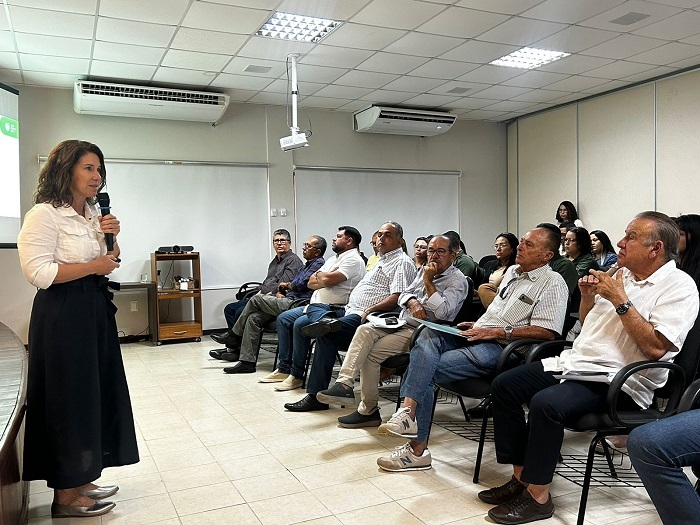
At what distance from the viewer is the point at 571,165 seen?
313 inches

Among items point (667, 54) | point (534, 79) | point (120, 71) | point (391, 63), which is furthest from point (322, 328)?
point (667, 54)

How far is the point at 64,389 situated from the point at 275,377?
2.71 meters

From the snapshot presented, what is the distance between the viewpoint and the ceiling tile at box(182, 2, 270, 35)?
4594mm

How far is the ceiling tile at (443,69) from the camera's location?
612cm

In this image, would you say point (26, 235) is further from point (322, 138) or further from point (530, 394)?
point (322, 138)

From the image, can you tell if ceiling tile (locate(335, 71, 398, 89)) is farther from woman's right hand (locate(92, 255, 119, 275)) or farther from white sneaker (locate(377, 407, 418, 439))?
woman's right hand (locate(92, 255, 119, 275))

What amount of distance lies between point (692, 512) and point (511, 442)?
0.81 m

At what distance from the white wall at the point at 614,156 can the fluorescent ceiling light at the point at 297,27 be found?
3.92 meters

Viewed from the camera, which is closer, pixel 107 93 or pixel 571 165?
pixel 107 93

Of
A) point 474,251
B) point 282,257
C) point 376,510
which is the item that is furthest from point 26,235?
point 474,251

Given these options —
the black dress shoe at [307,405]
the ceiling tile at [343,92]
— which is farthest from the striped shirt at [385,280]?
the ceiling tile at [343,92]

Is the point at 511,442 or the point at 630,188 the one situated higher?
the point at 630,188

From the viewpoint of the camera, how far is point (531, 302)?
3035 millimetres

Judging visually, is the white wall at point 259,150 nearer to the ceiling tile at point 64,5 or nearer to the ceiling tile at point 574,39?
the ceiling tile at point 64,5
